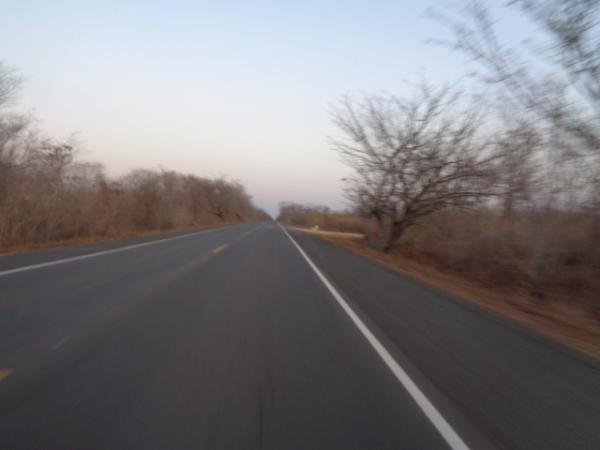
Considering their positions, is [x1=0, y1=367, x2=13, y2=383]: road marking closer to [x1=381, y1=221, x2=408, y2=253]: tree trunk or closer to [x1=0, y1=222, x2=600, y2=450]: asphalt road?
[x1=0, y1=222, x2=600, y2=450]: asphalt road

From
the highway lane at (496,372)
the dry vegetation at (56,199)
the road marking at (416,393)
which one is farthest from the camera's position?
the dry vegetation at (56,199)

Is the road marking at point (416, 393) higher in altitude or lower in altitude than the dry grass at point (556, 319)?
higher

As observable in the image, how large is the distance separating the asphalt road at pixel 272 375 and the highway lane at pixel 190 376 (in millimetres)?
18

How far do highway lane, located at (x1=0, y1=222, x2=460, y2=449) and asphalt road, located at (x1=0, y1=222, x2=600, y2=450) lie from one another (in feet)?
0.06

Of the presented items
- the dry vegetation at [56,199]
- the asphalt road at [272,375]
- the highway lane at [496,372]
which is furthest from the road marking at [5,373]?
the dry vegetation at [56,199]

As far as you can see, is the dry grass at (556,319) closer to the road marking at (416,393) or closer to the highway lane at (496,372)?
the highway lane at (496,372)

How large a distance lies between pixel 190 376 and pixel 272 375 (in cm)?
87

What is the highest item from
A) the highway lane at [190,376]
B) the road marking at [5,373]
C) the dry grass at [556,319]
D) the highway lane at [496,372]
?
the road marking at [5,373]

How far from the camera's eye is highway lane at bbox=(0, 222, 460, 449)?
12.5 feet

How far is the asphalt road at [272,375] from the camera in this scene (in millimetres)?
3875

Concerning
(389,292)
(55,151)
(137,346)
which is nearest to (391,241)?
(389,292)

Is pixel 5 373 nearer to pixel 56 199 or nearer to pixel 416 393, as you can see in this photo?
pixel 416 393

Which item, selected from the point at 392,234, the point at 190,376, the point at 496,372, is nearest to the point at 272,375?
the point at 190,376

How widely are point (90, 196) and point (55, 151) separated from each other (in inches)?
138
